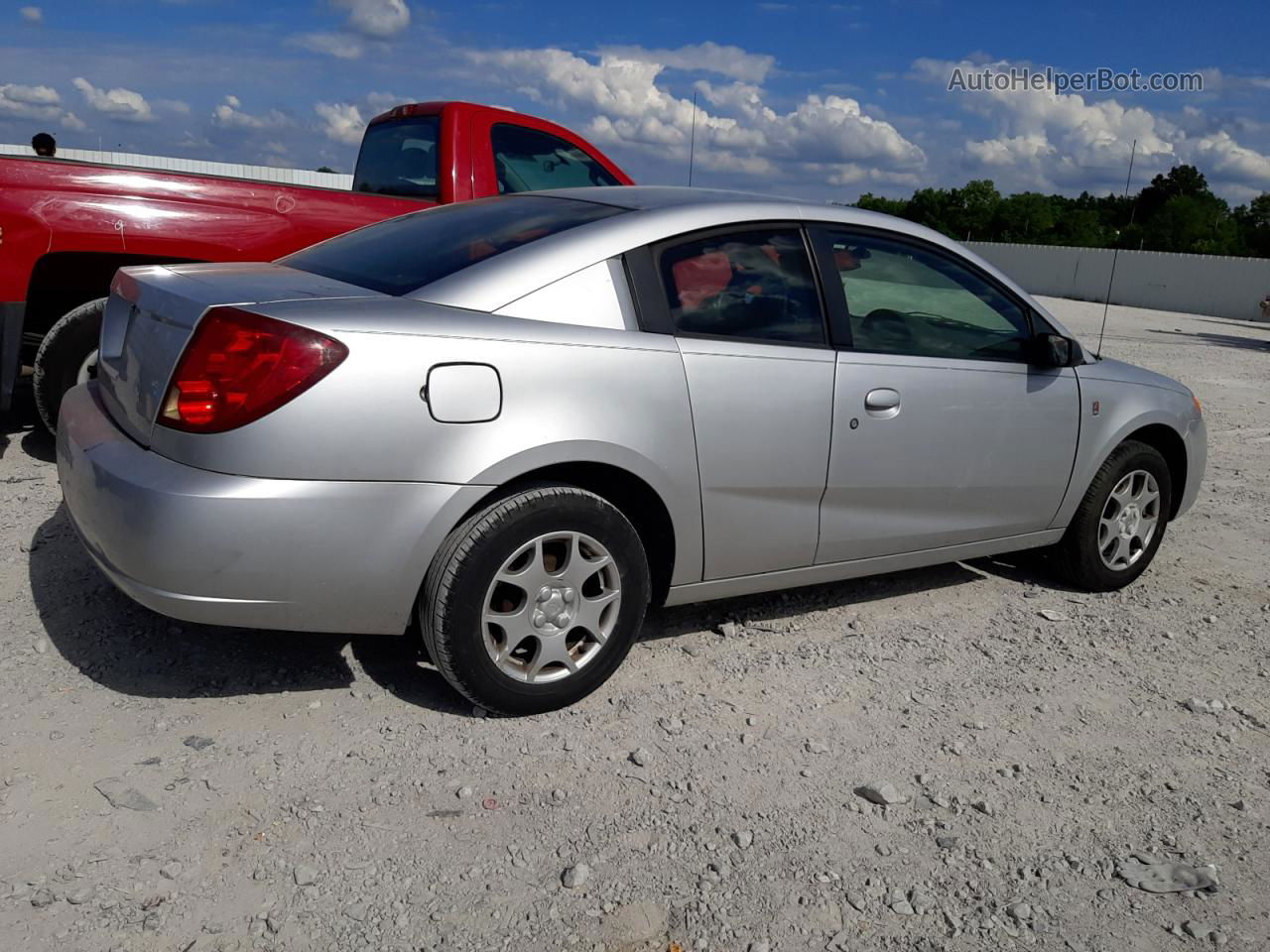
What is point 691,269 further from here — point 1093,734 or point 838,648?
point 1093,734

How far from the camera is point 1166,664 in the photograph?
4.32 meters

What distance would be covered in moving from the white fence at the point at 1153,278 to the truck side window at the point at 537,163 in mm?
31711

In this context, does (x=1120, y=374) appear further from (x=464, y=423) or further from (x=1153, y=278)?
(x=1153, y=278)

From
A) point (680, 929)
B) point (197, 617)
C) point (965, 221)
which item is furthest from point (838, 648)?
point (965, 221)

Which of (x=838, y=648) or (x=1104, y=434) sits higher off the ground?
(x=1104, y=434)

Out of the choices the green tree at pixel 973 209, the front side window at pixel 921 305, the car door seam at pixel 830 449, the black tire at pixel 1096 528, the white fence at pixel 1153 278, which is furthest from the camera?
the green tree at pixel 973 209

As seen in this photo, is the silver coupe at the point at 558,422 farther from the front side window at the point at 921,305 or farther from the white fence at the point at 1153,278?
the white fence at the point at 1153,278

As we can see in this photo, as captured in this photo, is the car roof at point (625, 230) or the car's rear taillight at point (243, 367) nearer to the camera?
the car's rear taillight at point (243, 367)

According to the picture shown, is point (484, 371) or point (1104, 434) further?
point (1104, 434)

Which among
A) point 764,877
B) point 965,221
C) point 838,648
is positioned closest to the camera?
point 764,877

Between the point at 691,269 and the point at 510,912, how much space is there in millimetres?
2070

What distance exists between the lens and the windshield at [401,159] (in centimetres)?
695

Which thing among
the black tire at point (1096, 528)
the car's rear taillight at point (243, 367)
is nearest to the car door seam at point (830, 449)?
the black tire at point (1096, 528)

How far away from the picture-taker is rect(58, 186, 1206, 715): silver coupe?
298 cm
